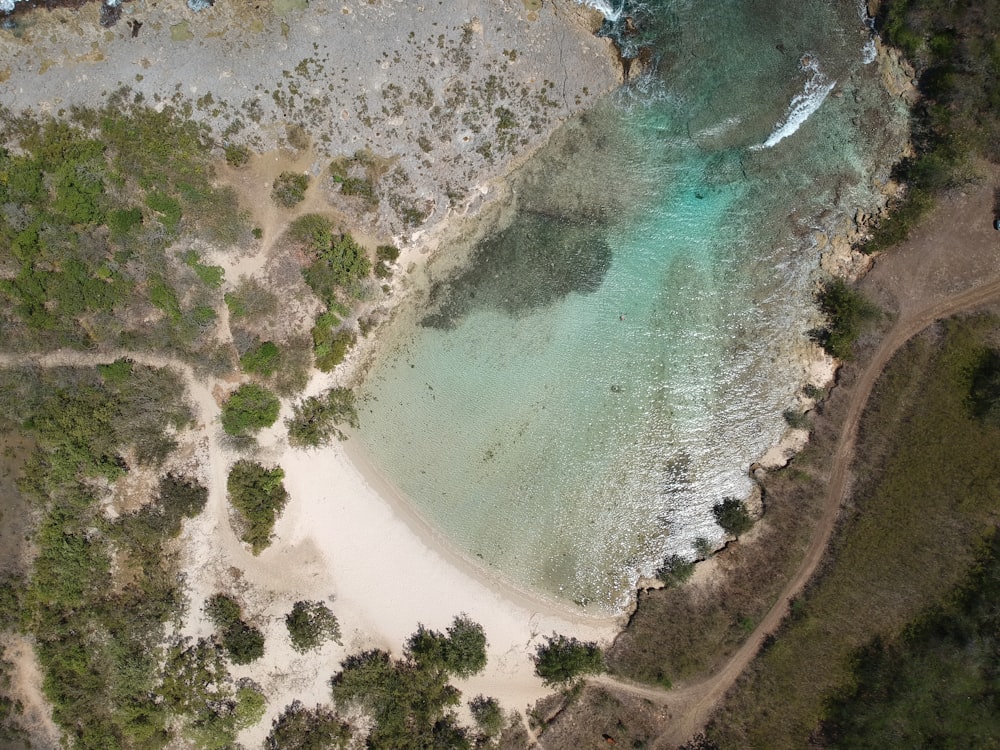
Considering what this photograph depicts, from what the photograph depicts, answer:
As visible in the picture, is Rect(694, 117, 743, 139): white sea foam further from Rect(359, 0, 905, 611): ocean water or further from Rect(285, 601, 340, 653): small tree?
Rect(285, 601, 340, 653): small tree

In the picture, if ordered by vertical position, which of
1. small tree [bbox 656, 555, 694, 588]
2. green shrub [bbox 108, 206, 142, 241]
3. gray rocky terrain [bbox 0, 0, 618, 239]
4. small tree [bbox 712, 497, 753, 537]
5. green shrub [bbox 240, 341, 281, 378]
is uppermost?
gray rocky terrain [bbox 0, 0, 618, 239]

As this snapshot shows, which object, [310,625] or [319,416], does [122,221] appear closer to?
[319,416]

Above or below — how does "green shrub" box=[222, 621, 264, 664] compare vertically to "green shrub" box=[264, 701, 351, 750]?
above

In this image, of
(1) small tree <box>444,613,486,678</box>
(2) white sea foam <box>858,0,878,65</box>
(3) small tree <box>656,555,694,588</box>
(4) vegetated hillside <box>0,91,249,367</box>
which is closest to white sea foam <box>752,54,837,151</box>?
(2) white sea foam <box>858,0,878,65</box>

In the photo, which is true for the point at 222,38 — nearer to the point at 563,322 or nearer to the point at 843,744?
the point at 563,322

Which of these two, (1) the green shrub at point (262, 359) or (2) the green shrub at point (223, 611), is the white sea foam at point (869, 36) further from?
(2) the green shrub at point (223, 611)
